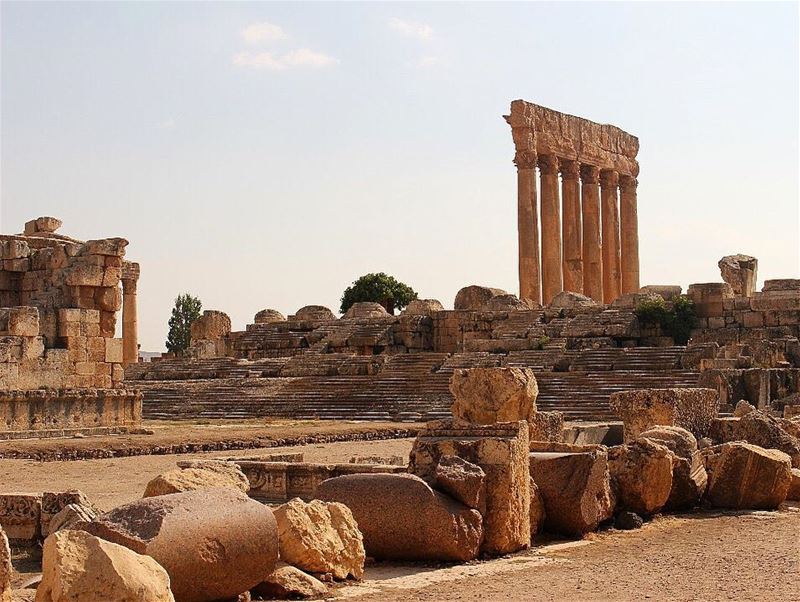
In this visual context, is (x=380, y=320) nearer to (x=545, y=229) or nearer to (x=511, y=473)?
(x=545, y=229)

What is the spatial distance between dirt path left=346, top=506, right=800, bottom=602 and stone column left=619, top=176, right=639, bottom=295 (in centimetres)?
4048

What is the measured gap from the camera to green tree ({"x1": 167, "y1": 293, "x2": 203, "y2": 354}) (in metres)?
75.0

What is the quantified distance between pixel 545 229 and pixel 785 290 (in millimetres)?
12941

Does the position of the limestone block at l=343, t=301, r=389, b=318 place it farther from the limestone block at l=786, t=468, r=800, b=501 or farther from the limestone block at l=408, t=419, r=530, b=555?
the limestone block at l=408, t=419, r=530, b=555

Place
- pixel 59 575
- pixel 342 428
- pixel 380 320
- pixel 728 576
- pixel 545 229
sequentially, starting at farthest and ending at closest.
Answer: pixel 545 229 → pixel 380 320 → pixel 342 428 → pixel 728 576 → pixel 59 575

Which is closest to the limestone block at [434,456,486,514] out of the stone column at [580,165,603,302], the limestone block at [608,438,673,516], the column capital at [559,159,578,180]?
the limestone block at [608,438,673,516]

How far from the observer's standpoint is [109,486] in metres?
13.0

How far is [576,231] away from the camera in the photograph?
159 ft

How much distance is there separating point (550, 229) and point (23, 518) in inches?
1516

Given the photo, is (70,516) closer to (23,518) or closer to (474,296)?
(23,518)

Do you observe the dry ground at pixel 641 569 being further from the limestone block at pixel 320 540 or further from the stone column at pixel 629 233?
the stone column at pixel 629 233

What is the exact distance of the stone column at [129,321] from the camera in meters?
43.6

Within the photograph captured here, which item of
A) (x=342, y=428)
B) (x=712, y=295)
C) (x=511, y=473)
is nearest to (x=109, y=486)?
→ (x=511, y=473)

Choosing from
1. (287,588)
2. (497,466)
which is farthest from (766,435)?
(287,588)
